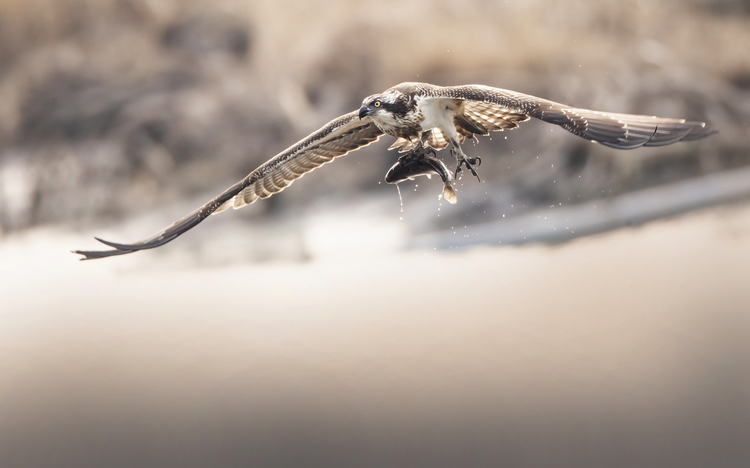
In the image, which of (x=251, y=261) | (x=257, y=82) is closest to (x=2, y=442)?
(x=251, y=261)

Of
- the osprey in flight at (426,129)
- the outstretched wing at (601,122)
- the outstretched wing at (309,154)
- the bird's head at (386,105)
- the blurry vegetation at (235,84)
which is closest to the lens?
the outstretched wing at (601,122)

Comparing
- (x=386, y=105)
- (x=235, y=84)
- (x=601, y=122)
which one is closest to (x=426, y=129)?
(x=386, y=105)

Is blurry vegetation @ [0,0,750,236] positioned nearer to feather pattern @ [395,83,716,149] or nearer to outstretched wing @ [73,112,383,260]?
outstretched wing @ [73,112,383,260]

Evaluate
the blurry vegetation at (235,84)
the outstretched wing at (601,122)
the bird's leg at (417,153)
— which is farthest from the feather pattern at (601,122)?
the blurry vegetation at (235,84)

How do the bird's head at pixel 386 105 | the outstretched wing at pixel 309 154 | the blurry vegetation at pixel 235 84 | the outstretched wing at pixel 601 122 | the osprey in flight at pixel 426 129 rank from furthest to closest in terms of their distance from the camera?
the blurry vegetation at pixel 235 84 → the outstretched wing at pixel 309 154 → the bird's head at pixel 386 105 → the osprey in flight at pixel 426 129 → the outstretched wing at pixel 601 122

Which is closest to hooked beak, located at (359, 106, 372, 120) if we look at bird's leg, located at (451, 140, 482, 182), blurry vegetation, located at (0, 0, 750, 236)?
bird's leg, located at (451, 140, 482, 182)

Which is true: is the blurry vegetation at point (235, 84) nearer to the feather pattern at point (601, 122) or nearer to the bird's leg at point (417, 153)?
the bird's leg at point (417, 153)

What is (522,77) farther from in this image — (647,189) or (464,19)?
(647,189)
